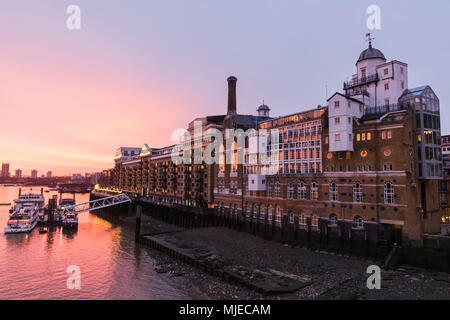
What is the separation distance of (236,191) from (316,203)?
22.1 meters

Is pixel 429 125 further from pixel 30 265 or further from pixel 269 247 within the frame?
pixel 30 265

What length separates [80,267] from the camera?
3981 cm

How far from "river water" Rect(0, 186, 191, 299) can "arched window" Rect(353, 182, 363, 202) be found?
27340 millimetres

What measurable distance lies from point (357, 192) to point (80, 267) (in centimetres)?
4052

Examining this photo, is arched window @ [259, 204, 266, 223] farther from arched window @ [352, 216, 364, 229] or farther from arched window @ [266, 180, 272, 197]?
arched window @ [352, 216, 364, 229]

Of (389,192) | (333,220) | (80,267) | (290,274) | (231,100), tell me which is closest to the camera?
(290,274)

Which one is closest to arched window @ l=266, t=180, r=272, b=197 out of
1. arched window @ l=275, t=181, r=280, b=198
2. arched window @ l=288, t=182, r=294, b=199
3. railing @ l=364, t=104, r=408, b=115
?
arched window @ l=275, t=181, r=280, b=198

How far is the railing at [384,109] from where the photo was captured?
43344 mm

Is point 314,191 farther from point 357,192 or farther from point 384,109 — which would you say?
point 384,109

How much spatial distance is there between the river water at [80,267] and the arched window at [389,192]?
28.9 meters

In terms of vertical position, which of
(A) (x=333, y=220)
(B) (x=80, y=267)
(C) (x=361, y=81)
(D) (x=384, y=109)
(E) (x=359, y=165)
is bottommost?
(B) (x=80, y=267)

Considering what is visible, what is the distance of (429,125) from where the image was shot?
42219 mm

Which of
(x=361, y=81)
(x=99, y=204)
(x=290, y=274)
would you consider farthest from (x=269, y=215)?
(x=99, y=204)
